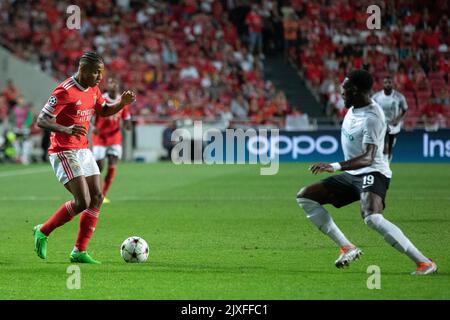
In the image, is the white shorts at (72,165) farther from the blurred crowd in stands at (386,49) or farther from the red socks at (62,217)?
the blurred crowd in stands at (386,49)

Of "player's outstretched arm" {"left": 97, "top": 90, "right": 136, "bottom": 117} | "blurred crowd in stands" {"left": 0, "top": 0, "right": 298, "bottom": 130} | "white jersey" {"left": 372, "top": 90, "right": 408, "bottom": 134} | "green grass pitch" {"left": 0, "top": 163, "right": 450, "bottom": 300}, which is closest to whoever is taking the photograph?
"green grass pitch" {"left": 0, "top": 163, "right": 450, "bottom": 300}

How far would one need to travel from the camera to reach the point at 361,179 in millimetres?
10102

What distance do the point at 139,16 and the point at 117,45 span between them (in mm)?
2050

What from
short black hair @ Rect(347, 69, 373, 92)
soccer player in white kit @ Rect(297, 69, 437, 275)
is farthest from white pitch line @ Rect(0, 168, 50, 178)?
short black hair @ Rect(347, 69, 373, 92)

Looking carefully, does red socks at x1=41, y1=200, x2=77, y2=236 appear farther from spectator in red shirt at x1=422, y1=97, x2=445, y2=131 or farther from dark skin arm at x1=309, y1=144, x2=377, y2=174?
spectator in red shirt at x1=422, y1=97, x2=445, y2=131

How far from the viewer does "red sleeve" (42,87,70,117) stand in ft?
35.7

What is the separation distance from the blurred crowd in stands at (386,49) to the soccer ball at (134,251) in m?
19.2

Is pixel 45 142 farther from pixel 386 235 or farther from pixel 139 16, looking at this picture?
pixel 386 235

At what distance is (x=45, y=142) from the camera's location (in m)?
33.2

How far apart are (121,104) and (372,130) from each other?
3.18 meters

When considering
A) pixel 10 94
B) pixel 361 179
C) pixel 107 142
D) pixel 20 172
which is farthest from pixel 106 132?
pixel 10 94

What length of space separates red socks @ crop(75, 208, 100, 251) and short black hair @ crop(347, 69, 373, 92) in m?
3.46

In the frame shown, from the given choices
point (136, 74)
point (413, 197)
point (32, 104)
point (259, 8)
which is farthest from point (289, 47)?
point (413, 197)

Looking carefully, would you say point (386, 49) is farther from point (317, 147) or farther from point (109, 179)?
point (109, 179)
